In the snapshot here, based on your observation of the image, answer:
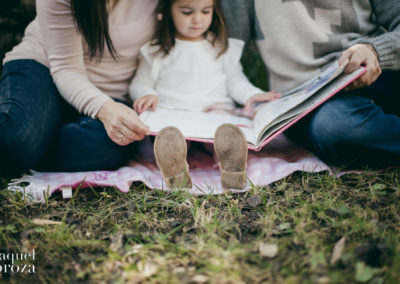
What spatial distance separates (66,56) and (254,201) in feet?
3.69

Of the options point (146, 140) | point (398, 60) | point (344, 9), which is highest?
point (344, 9)

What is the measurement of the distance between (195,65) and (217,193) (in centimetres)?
86

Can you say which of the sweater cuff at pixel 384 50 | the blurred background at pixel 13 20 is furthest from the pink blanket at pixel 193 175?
the blurred background at pixel 13 20

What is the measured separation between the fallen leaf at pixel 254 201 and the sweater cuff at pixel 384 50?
0.80m

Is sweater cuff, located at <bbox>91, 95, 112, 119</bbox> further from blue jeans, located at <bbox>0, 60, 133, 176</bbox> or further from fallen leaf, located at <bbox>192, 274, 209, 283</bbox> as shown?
fallen leaf, located at <bbox>192, 274, 209, 283</bbox>

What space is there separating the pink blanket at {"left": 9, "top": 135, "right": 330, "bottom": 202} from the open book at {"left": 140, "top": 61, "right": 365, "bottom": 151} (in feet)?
0.53

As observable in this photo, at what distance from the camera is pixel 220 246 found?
1.04m

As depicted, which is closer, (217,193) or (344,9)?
(217,193)

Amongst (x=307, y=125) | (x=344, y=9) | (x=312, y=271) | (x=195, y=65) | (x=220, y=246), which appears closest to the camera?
(x=312, y=271)

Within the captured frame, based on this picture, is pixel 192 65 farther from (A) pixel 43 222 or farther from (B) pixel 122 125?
(A) pixel 43 222

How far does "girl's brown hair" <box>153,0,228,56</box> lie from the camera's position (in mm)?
1771

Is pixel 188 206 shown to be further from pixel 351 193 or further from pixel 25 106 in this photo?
pixel 25 106

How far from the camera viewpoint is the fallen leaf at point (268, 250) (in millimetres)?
984

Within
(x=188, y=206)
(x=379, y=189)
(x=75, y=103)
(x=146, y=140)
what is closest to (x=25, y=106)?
(x=75, y=103)
